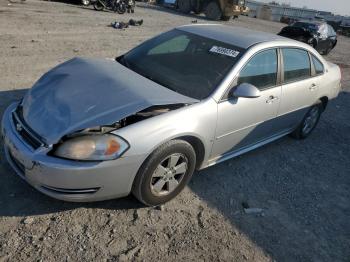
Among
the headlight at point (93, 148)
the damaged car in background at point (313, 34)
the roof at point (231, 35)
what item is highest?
the roof at point (231, 35)

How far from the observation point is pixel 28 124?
3.17 metres

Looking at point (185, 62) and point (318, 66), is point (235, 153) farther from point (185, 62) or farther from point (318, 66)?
point (318, 66)

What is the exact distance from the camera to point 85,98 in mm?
3307

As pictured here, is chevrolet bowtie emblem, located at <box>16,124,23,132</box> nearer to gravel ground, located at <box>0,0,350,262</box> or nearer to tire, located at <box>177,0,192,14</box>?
gravel ground, located at <box>0,0,350,262</box>

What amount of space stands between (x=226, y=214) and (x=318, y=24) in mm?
14189

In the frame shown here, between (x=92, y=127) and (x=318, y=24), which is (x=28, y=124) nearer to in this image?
(x=92, y=127)

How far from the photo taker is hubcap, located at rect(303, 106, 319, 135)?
5644mm

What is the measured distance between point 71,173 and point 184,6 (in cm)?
2486

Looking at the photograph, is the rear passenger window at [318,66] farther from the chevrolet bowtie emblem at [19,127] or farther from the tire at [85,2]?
the tire at [85,2]

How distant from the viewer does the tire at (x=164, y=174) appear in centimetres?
318

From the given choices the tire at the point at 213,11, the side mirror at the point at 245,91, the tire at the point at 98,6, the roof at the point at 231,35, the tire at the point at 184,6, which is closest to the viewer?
the side mirror at the point at 245,91

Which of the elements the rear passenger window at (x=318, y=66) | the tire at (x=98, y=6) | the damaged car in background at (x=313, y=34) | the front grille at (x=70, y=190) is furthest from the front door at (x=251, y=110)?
the tire at (x=98, y=6)

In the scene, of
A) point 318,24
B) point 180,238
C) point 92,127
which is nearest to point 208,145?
point 180,238

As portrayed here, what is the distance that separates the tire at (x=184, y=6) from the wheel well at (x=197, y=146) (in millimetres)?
23565
